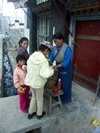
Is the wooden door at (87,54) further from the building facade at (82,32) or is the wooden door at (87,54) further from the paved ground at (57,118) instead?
the paved ground at (57,118)

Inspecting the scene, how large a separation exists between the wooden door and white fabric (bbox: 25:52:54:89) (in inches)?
75.0

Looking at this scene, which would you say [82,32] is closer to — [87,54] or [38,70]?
[87,54]

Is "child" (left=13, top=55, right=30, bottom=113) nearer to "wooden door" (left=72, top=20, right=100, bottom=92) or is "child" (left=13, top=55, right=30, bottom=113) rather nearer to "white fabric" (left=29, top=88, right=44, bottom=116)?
"white fabric" (left=29, top=88, right=44, bottom=116)

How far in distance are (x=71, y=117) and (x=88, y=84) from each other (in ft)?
4.75

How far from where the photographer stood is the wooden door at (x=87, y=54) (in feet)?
11.1

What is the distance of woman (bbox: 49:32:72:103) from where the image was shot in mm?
2636

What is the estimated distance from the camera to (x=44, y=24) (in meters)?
5.92

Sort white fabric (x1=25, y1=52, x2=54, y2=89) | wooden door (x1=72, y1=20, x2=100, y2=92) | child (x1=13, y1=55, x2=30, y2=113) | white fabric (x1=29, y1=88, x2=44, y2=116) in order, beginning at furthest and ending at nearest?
wooden door (x1=72, y1=20, x2=100, y2=92) < child (x1=13, y1=55, x2=30, y2=113) < white fabric (x1=29, y1=88, x2=44, y2=116) < white fabric (x1=25, y1=52, x2=54, y2=89)

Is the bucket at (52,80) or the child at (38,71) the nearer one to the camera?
the child at (38,71)

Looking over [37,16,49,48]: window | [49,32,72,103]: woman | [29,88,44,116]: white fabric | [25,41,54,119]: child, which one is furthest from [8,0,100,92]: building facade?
[29,88,44,116]: white fabric

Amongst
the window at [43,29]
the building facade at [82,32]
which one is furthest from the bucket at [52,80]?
the window at [43,29]

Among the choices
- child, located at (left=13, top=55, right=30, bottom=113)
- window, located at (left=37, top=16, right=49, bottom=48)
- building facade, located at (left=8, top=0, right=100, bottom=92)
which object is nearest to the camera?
child, located at (left=13, top=55, right=30, bottom=113)

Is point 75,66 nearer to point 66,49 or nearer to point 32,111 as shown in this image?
point 66,49

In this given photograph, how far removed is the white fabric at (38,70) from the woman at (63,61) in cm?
49
